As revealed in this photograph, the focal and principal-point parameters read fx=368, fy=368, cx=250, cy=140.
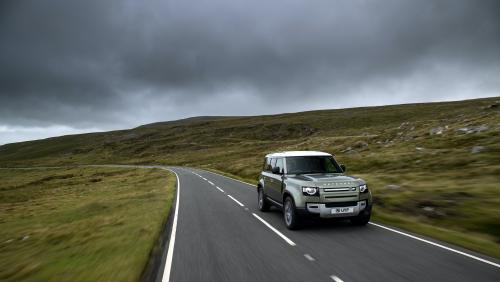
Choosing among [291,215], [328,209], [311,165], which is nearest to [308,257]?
[328,209]

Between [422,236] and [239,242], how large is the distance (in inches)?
179

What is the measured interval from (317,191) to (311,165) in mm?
2234

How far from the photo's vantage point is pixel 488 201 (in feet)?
37.4

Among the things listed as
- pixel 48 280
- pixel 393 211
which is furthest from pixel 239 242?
pixel 393 211

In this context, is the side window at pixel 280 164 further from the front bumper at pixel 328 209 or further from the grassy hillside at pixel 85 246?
the grassy hillside at pixel 85 246

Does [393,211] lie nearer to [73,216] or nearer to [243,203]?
[243,203]

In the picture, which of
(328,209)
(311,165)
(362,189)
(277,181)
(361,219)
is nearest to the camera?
(328,209)

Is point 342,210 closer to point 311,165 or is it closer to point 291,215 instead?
point 291,215

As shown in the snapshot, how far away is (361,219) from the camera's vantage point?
406 inches

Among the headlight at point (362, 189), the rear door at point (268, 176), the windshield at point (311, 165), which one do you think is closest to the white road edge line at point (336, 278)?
the headlight at point (362, 189)

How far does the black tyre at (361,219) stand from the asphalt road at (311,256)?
21cm

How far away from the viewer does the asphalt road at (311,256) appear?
631cm

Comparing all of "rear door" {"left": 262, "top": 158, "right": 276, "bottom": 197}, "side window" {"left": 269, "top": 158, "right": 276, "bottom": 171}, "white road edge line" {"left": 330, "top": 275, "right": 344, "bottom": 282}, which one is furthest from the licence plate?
"side window" {"left": 269, "top": 158, "right": 276, "bottom": 171}

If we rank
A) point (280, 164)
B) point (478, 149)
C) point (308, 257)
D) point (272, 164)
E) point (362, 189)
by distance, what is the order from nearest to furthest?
point (308, 257) < point (362, 189) < point (280, 164) < point (272, 164) < point (478, 149)
